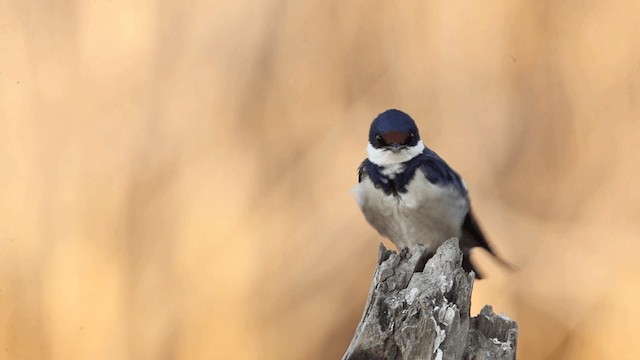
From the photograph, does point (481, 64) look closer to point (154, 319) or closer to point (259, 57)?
point (259, 57)

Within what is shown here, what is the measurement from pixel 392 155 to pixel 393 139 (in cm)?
2

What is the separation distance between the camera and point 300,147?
142 centimetres

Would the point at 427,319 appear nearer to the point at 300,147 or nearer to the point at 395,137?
the point at 395,137

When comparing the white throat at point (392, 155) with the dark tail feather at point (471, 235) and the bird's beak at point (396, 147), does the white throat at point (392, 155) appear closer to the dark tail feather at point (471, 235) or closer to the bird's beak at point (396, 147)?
the bird's beak at point (396, 147)

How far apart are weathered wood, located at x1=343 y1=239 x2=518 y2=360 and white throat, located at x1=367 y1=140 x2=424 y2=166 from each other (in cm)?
15

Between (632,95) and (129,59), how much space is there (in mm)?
833

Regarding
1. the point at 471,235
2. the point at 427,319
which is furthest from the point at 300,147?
the point at 427,319

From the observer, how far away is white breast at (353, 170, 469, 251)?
3.31 ft

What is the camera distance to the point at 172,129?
1.42m

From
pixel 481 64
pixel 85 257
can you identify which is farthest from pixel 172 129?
pixel 481 64

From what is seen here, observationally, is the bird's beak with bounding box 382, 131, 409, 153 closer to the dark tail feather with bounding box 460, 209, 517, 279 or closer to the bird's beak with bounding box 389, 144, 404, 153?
the bird's beak with bounding box 389, 144, 404, 153

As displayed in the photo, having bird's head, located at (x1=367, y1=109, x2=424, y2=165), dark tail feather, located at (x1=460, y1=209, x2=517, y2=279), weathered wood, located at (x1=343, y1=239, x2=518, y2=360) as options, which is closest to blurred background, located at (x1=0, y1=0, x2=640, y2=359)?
dark tail feather, located at (x1=460, y1=209, x2=517, y2=279)

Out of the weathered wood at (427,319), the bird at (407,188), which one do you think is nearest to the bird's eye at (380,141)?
the bird at (407,188)

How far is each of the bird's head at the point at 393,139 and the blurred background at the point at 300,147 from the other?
38 cm
